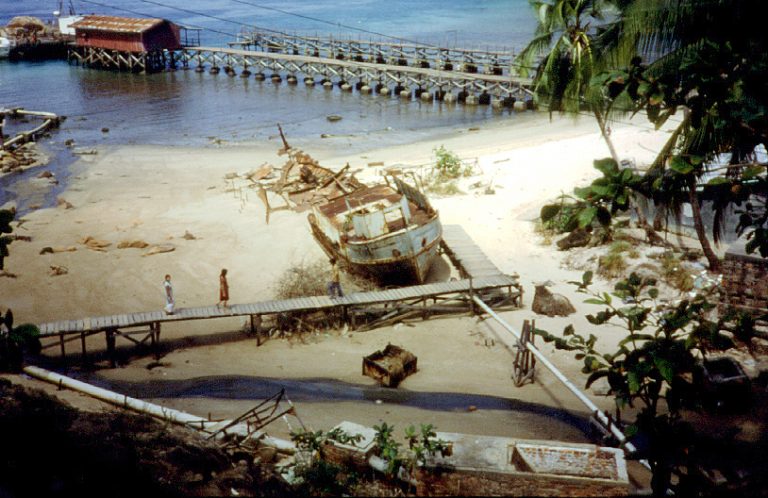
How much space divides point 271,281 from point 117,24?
54.6 m

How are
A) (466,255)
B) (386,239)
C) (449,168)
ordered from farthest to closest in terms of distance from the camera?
(449,168) < (466,255) < (386,239)

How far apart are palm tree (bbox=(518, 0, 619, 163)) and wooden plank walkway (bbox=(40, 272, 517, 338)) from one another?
605 centimetres

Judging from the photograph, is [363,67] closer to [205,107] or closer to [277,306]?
[205,107]

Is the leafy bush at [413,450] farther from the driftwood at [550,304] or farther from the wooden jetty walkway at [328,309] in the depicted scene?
the driftwood at [550,304]

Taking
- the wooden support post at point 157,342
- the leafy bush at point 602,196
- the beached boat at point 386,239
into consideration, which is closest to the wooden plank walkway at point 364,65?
the beached boat at point 386,239

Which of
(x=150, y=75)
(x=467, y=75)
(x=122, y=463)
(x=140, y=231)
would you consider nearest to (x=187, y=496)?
(x=122, y=463)

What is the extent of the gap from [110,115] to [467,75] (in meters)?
27.5

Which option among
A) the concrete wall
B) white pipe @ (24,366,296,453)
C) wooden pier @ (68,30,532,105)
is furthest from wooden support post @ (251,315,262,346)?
wooden pier @ (68,30,532,105)

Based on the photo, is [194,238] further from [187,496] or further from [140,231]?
[187,496]

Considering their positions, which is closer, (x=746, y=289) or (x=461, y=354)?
(x=746, y=289)

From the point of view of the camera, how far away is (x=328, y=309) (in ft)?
61.1

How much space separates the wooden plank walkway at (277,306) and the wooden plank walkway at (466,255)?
37 centimetres

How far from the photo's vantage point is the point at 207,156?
39.0 metres

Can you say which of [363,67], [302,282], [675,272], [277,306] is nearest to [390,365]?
[277,306]
